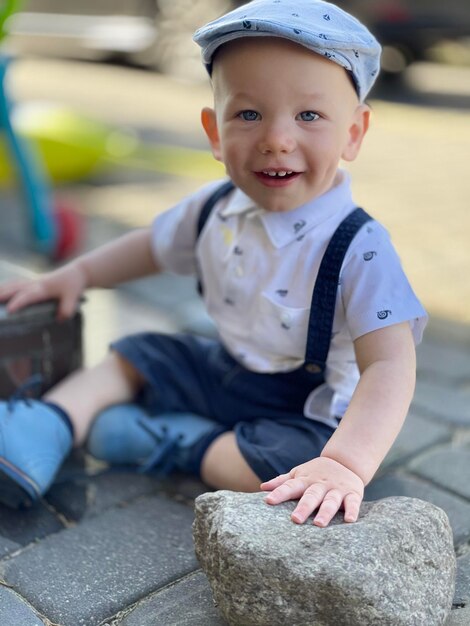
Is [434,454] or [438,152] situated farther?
[438,152]

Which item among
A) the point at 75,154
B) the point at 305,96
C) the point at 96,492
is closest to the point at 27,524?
the point at 96,492

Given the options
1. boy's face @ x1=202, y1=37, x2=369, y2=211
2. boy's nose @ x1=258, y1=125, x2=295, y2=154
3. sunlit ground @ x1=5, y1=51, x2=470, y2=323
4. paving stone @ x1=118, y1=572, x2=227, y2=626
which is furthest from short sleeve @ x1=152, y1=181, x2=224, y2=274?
sunlit ground @ x1=5, y1=51, x2=470, y2=323

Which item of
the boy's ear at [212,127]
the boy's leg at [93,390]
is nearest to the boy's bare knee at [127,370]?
the boy's leg at [93,390]

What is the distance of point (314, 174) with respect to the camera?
165 centimetres

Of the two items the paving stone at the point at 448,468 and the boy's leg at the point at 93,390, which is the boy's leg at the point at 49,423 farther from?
the paving stone at the point at 448,468

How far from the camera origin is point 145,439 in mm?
1931

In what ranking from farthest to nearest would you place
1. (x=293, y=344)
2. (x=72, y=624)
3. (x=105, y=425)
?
(x=105, y=425) < (x=293, y=344) < (x=72, y=624)

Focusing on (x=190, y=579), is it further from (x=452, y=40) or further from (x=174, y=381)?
(x=452, y=40)

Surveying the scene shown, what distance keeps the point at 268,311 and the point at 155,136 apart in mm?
4213

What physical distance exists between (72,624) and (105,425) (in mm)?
581

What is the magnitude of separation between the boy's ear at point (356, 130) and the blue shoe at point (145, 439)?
0.64 m

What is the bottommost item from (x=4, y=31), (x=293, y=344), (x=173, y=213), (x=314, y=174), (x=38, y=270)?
(x=38, y=270)

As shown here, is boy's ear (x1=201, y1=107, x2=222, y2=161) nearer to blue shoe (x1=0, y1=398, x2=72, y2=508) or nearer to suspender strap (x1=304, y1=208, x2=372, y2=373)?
suspender strap (x1=304, y1=208, x2=372, y2=373)

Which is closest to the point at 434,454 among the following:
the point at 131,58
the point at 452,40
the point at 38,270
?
the point at 38,270
